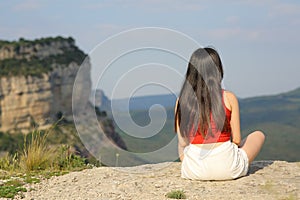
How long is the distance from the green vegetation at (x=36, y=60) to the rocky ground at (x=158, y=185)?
55.2 m

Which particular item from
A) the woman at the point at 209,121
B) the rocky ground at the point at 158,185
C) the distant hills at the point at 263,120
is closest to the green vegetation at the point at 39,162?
the rocky ground at the point at 158,185

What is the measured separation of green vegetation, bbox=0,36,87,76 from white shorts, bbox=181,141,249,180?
184 ft

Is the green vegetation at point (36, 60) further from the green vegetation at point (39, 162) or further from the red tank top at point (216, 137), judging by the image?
the red tank top at point (216, 137)

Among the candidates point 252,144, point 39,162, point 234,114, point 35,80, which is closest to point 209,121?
point 234,114

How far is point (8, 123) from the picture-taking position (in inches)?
2242

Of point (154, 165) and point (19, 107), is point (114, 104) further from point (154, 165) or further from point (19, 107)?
point (19, 107)

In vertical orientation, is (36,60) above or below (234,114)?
above

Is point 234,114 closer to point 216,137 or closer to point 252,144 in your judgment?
point 216,137

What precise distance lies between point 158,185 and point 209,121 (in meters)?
0.98

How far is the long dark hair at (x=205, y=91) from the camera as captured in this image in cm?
587

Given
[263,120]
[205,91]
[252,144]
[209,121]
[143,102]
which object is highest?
[205,91]

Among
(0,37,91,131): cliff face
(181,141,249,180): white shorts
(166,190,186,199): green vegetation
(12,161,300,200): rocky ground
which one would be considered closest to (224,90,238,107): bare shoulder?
(181,141,249,180): white shorts

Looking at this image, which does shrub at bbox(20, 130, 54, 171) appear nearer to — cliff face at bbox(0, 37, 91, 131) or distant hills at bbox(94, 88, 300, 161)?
distant hills at bbox(94, 88, 300, 161)

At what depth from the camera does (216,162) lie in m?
5.96
